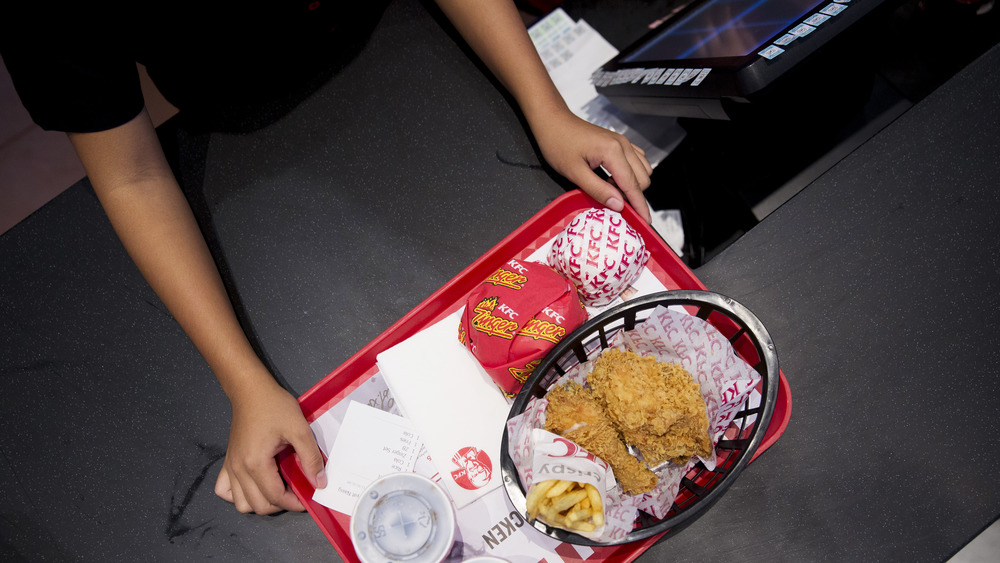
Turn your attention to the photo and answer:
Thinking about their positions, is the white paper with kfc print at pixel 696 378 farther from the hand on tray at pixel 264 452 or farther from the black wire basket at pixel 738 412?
the hand on tray at pixel 264 452

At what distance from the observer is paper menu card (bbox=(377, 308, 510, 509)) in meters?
0.96

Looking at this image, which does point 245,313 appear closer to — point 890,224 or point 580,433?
point 580,433

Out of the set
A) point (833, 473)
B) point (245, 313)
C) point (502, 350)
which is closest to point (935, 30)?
point (833, 473)

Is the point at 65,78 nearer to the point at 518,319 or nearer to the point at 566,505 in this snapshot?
the point at 518,319

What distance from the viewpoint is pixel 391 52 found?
121cm

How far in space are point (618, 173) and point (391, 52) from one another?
575 mm

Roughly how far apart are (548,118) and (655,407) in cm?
60

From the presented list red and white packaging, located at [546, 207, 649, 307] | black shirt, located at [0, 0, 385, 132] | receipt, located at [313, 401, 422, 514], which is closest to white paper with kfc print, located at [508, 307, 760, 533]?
red and white packaging, located at [546, 207, 649, 307]

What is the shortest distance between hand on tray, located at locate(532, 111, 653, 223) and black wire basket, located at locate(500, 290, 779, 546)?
0.22 meters

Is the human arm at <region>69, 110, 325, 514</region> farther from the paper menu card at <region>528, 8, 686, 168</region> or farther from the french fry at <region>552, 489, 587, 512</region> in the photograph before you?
the paper menu card at <region>528, 8, 686, 168</region>

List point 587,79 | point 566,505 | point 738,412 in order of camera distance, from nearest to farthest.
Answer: point 566,505, point 738,412, point 587,79

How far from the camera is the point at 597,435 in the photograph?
0.84 meters

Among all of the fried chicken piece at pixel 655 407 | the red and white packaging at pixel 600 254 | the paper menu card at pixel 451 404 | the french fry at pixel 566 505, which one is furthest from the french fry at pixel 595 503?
the red and white packaging at pixel 600 254

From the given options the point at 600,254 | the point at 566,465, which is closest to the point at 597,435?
the point at 566,465
